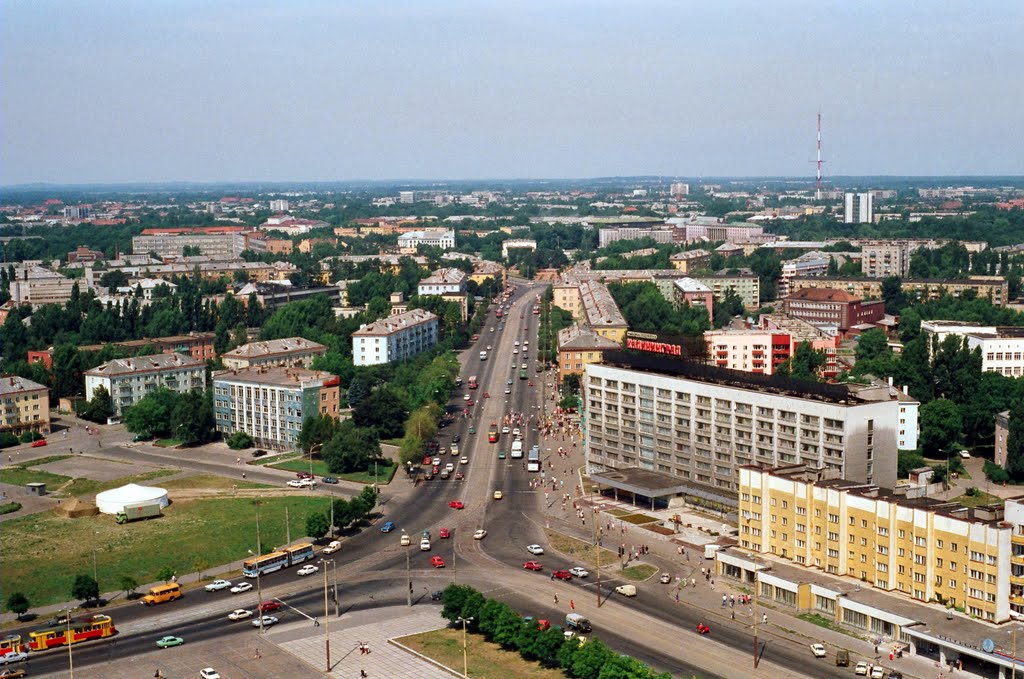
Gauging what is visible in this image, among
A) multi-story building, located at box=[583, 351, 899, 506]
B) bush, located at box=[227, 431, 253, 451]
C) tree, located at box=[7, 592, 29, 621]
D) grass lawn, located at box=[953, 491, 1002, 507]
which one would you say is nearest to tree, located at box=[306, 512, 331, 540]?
tree, located at box=[7, 592, 29, 621]

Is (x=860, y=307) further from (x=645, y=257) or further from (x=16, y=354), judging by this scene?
(x=16, y=354)

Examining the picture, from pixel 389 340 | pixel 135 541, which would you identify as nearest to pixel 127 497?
pixel 135 541

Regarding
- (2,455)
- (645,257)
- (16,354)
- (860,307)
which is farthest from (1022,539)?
(645,257)

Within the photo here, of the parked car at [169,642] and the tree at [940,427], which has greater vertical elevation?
the tree at [940,427]

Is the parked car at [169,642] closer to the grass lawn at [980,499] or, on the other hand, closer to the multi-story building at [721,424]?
the multi-story building at [721,424]

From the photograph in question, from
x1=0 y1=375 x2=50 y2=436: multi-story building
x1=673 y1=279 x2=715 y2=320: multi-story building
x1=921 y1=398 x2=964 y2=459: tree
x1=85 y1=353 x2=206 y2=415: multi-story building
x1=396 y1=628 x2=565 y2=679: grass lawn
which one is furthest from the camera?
x1=673 y1=279 x2=715 y2=320: multi-story building

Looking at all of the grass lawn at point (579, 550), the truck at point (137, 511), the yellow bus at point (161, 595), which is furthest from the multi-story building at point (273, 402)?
the yellow bus at point (161, 595)

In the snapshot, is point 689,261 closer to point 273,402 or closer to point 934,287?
point 934,287

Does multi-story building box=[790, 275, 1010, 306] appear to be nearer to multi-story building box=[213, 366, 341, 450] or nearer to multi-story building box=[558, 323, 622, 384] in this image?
multi-story building box=[558, 323, 622, 384]
